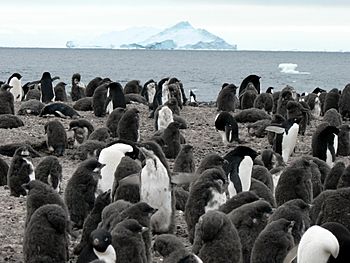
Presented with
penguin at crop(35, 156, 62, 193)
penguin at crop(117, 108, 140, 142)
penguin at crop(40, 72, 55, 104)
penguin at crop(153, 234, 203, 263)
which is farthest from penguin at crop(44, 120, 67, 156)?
penguin at crop(40, 72, 55, 104)

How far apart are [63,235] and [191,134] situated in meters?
9.69

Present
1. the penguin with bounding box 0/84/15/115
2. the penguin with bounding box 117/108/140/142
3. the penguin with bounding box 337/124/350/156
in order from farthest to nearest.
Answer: the penguin with bounding box 0/84/15/115, the penguin with bounding box 337/124/350/156, the penguin with bounding box 117/108/140/142

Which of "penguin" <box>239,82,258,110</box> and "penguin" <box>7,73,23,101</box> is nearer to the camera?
"penguin" <box>239,82,258,110</box>

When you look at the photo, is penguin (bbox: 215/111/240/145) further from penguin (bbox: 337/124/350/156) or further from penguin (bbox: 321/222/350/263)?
penguin (bbox: 321/222/350/263)

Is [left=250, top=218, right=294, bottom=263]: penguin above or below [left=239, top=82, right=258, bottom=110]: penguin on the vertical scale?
above

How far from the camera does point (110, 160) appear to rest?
9477 mm

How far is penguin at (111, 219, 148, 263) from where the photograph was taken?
20.7ft

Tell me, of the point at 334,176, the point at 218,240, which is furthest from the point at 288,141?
the point at 218,240

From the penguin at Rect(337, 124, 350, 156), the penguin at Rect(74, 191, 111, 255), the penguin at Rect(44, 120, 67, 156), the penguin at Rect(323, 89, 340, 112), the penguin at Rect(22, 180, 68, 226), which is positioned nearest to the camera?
the penguin at Rect(74, 191, 111, 255)

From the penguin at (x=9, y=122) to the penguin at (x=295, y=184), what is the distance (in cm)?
796

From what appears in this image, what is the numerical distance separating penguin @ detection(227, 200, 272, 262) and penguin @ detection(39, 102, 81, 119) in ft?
33.6

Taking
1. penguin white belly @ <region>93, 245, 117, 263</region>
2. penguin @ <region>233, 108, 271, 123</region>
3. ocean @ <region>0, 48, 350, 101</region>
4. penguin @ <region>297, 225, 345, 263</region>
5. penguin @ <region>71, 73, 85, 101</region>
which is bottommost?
ocean @ <region>0, 48, 350, 101</region>

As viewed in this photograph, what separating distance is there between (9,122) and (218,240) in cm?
975

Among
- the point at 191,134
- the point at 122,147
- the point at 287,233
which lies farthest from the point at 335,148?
the point at 287,233
